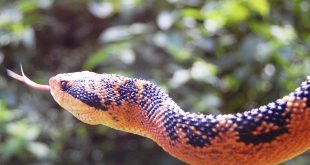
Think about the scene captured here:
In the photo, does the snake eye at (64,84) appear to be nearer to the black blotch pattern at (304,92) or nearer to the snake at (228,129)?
the snake at (228,129)

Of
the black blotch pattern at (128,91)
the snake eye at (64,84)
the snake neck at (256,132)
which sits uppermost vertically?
the snake neck at (256,132)

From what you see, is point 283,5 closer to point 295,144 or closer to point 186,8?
point 186,8

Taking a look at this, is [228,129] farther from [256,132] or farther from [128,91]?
[128,91]

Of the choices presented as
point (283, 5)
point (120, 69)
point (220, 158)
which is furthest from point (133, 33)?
point (220, 158)

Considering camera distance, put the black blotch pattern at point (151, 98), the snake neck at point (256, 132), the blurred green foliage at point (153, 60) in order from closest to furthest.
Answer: the snake neck at point (256, 132) → the black blotch pattern at point (151, 98) → the blurred green foliage at point (153, 60)

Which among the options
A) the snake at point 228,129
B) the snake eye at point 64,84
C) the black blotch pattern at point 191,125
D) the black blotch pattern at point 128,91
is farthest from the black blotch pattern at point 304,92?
the snake eye at point 64,84

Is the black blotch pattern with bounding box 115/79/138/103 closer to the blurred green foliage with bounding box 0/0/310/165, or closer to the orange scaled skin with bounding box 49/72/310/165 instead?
the orange scaled skin with bounding box 49/72/310/165
